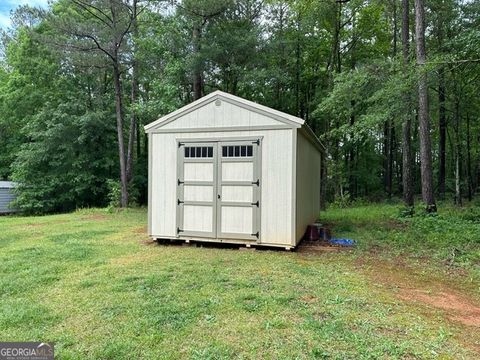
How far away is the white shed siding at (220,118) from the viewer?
18.6 ft

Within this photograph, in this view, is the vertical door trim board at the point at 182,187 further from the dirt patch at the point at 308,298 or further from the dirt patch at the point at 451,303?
the dirt patch at the point at 451,303

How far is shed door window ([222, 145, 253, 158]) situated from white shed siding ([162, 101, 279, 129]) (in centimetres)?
38

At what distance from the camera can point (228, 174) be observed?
5840mm

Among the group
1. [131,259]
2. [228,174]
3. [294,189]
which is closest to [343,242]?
[294,189]

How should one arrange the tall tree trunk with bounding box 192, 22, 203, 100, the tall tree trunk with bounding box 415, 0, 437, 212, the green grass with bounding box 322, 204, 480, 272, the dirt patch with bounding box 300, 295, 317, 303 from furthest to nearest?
the tall tree trunk with bounding box 192, 22, 203, 100 → the tall tree trunk with bounding box 415, 0, 437, 212 → the green grass with bounding box 322, 204, 480, 272 → the dirt patch with bounding box 300, 295, 317, 303

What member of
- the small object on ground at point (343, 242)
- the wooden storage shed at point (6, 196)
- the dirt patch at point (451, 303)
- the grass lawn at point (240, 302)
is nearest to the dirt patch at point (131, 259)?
the grass lawn at point (240, 302)

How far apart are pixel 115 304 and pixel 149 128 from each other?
377cm

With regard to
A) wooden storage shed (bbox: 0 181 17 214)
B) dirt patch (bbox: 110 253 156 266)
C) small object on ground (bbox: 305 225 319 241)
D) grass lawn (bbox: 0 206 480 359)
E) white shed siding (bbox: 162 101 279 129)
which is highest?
white shed siding (bbox: 162 101 279 129)

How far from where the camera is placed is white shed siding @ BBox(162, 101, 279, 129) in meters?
5.68

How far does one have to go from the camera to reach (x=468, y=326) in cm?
286

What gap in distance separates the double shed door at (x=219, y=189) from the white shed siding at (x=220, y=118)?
324 millimetres

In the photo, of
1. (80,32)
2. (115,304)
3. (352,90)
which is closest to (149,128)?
(115,304)

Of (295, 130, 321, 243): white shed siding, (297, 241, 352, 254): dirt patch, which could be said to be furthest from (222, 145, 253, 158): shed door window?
(297, 241, 352, 254): dirt patch

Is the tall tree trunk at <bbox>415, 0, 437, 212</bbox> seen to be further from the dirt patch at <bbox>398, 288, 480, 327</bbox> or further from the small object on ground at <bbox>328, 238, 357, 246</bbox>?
the dirt patch at <bbox>398, 288, 480, 327</bbox>
